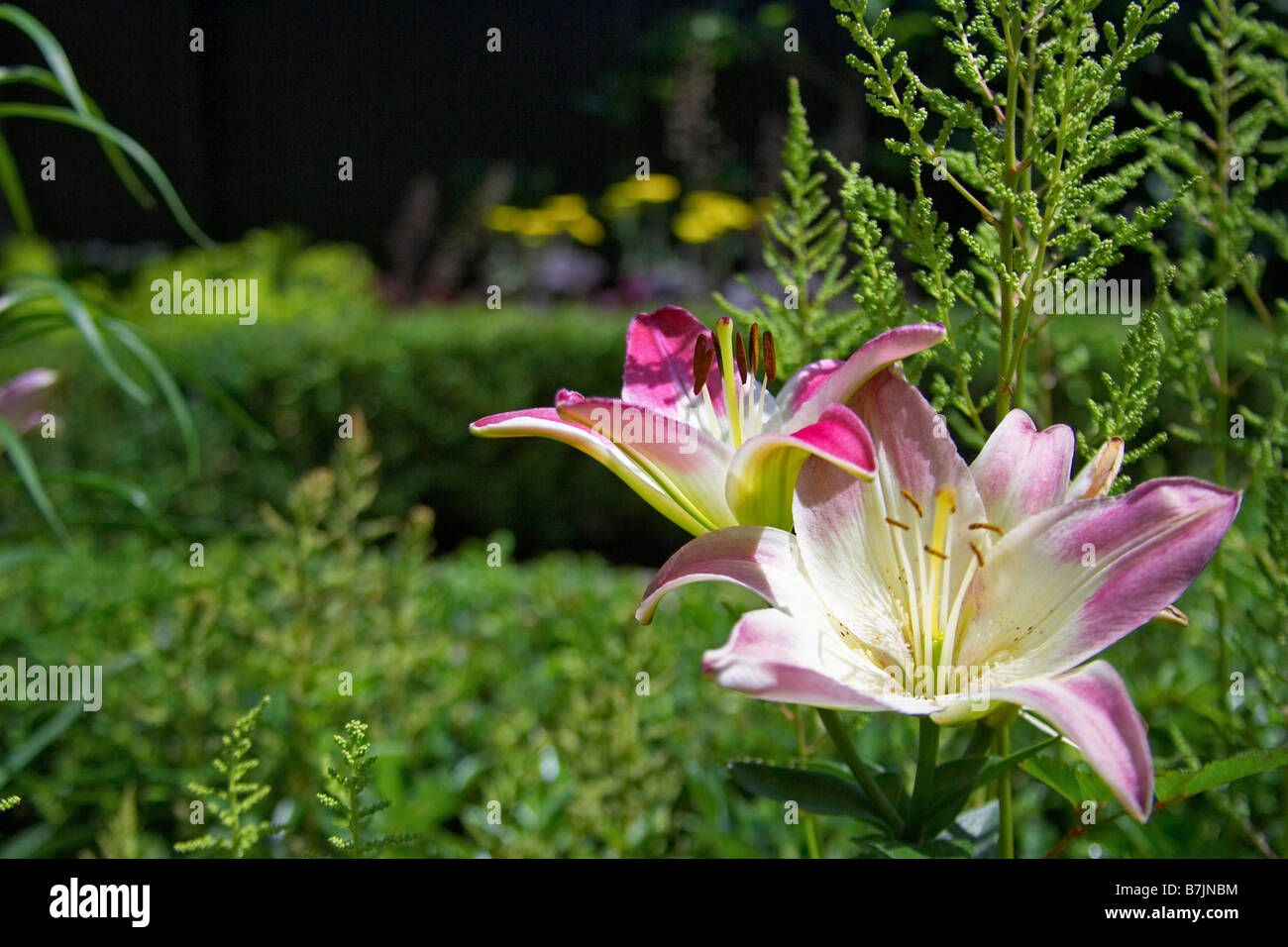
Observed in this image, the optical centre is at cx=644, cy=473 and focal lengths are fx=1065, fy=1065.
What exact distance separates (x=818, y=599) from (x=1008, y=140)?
0.29 metres

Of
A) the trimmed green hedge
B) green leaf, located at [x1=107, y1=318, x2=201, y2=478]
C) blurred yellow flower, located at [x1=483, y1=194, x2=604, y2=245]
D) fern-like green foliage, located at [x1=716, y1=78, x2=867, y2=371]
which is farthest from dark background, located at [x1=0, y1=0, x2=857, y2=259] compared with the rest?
fern-like green foliage, located at [x1=716, y1=78, x2=867, y2=371]

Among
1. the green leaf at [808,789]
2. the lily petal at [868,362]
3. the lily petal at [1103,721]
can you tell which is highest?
the lily petal at [868,362]

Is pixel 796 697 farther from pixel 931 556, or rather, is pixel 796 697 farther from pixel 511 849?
pixel 511 849

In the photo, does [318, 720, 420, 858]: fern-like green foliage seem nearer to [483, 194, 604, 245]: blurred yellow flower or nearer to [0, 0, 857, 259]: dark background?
[0, 0, 857, 259]: dark background

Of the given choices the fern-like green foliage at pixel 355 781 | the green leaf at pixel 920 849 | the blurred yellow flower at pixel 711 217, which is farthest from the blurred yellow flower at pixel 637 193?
the green leaf at pixel 920 849

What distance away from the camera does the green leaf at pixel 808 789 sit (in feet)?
2.13

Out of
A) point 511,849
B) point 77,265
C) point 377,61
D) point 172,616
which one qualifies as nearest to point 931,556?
point 511,849

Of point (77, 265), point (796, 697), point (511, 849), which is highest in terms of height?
point (77, 265)

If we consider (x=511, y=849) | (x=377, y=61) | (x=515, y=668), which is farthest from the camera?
(x=377, y=61)

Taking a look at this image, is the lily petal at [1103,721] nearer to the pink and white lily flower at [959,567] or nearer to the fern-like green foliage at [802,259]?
the pink and white lily flower at [959,567]

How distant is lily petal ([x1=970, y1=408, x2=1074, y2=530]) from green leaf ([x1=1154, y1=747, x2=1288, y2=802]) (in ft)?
0.60

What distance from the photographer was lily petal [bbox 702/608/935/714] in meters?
0.47

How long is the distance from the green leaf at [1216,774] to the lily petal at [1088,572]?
14 cm

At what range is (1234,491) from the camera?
52 centimetres
